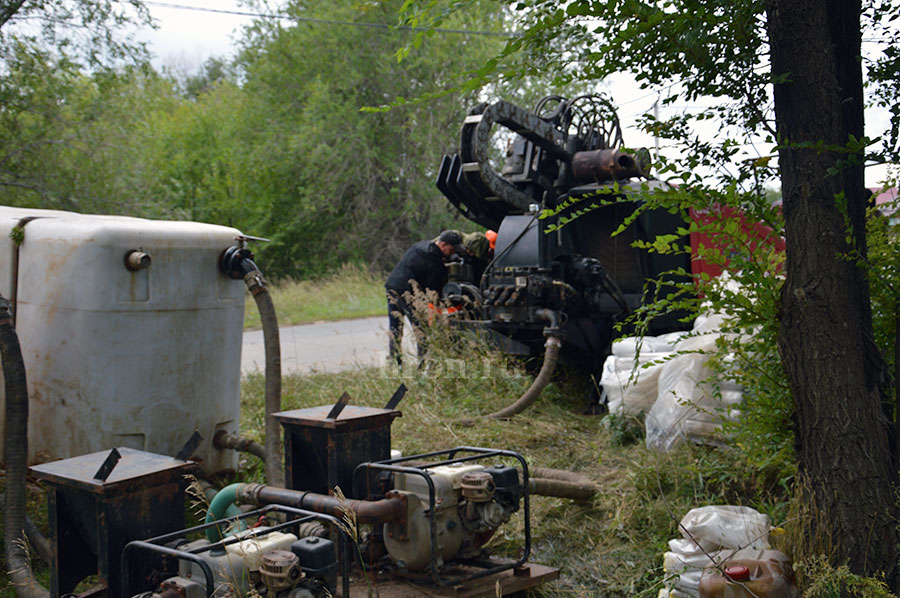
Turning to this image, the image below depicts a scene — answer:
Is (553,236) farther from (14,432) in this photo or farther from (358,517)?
(14,432)

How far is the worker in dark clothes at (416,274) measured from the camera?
8.02 m

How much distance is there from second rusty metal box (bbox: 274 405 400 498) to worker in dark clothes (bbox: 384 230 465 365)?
3947 millimetres

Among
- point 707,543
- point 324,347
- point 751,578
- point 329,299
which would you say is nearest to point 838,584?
point 751,578

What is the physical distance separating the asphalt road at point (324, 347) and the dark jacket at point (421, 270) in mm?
459

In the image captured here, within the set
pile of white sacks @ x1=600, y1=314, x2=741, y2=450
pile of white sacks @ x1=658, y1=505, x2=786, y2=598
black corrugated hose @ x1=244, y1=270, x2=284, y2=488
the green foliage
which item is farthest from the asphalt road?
the green foliage

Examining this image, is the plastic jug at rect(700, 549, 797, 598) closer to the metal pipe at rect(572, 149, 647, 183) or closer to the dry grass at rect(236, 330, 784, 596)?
the dry grass at rect(236, 330, 784, 596)

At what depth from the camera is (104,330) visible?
408cm

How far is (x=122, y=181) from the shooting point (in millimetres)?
14945

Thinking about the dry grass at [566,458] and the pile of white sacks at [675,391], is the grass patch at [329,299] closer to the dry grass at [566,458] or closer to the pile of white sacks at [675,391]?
the dry grass at [566,458]

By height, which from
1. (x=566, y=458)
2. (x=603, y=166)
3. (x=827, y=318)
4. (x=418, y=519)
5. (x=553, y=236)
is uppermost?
(x=603, y=166)

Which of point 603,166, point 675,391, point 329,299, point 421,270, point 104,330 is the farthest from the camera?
point 329,299

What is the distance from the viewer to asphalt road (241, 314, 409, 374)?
30.8ft

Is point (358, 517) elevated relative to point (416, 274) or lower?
lower

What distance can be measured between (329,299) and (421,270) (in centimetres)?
1165
